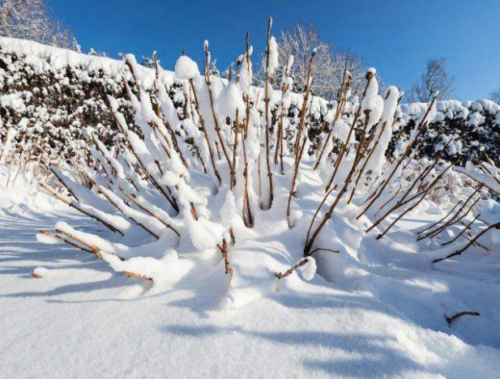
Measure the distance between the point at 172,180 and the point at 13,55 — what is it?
6778mm

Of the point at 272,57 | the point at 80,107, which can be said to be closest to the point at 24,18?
the point at 80,107

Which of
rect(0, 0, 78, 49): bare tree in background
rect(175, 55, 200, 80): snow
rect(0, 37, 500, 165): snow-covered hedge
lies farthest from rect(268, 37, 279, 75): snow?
rect(0, 0, 78, 49): bare tree in background

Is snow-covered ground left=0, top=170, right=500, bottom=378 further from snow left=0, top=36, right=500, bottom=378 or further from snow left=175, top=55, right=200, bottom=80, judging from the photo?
snow left=175, top=55, right=200, bottom=80

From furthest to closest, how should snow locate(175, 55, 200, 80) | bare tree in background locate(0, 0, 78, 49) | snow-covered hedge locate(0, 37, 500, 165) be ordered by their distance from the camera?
1. bare tree in background locate(0, 0, 78, 49)
2. snow-covered hedge locate(0, 37, 500, 165)
3. snow locate(175, 55, 200, 80)

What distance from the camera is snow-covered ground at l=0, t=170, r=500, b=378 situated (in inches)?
21.4

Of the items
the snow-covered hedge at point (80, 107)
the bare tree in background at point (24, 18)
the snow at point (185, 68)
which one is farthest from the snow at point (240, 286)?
the bare tree in background at point (24, 18)

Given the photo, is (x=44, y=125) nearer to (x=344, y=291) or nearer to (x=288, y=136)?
(x=288, y=136)

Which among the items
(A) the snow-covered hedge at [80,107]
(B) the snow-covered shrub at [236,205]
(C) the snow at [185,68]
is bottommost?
(B) the snow-covered shrub at [236,205]

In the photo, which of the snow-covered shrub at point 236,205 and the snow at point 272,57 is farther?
the snow at point 272,57

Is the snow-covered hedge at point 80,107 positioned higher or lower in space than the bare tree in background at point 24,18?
lower

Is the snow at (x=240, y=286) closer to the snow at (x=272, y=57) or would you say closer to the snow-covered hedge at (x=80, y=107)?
the snow at (x=272, y=57)

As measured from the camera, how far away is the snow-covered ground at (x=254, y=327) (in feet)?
1.78

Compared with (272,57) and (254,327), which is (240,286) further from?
(272,57)

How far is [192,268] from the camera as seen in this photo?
90 cm
